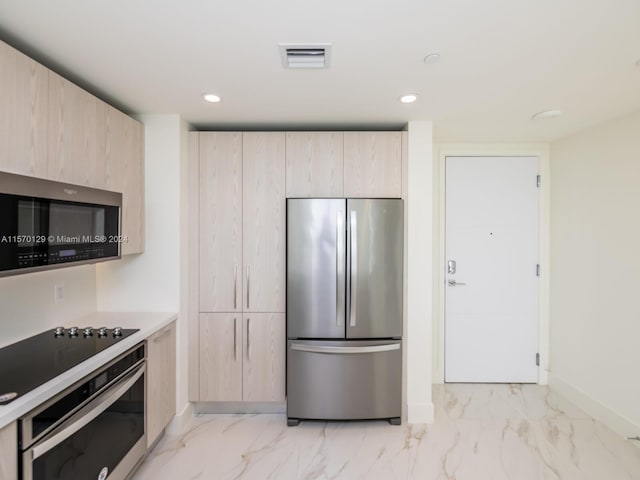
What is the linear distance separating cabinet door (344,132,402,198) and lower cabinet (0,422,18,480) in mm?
2198

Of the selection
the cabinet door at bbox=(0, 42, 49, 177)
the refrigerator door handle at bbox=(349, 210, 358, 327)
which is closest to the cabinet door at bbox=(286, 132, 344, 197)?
the refrigerator door handle at bbox=(349, 210, 358, 327)

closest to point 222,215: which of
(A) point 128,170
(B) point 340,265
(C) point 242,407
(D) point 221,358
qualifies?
(A) point 128,170

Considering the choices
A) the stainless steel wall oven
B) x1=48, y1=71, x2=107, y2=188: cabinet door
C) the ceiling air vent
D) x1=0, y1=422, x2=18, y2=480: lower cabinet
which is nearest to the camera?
x1=0, y1=422, x2=18, y2=480: lower cabinet

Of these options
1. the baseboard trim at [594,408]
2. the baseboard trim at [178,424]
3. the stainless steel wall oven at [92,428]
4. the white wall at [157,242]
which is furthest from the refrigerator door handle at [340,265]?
the baseboard trim at [594,408]

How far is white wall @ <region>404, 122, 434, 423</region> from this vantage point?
2.49 metres

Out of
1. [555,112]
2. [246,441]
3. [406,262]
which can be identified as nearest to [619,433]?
[406,262]

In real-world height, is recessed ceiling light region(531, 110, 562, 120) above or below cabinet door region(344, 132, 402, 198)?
above

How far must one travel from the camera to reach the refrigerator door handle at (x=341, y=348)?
2.33m

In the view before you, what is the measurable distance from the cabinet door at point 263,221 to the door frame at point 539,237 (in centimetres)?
161

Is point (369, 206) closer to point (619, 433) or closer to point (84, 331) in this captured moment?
point (84, 331)

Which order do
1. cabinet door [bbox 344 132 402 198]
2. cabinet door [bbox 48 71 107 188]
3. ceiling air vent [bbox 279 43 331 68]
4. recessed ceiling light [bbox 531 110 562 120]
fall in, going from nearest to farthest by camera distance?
ceiling air vent [bbox 279 43 331 68]
cabinet door [bbox 48 71 107 188]
recessed ceiling light [bbox 531 110 562 120]
cabinet door [bbox 344 132 402 198]

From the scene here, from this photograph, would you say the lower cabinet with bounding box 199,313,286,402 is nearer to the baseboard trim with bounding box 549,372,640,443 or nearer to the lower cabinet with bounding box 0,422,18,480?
the lower cabinet with bounding box 0,422,18,480

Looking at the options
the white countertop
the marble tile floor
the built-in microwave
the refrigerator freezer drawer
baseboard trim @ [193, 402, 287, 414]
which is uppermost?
the built-in microwave

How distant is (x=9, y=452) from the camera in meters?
1.11
